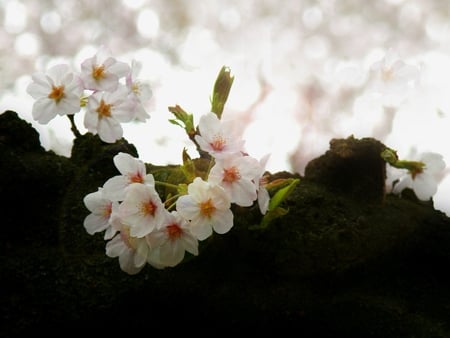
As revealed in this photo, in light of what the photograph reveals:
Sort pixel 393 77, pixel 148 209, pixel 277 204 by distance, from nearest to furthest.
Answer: pixel 148 209 < pixel 277 204 < pixel 393 77

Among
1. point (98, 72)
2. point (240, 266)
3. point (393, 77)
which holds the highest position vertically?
point (393, 77)

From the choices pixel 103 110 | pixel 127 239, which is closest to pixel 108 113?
pixel 103 110

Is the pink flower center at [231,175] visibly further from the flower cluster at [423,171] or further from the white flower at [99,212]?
the flower cluster at [423,171]

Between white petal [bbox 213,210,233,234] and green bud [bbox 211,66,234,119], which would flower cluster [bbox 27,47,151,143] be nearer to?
green bud [bbox 211,66,234,119]

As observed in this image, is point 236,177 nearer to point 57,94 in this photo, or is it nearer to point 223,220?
point 223,220

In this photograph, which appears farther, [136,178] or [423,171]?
[423,171]

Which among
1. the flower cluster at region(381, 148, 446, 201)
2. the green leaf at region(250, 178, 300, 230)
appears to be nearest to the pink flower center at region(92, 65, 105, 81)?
the green leaf at region(250, 178, 300, 230)
